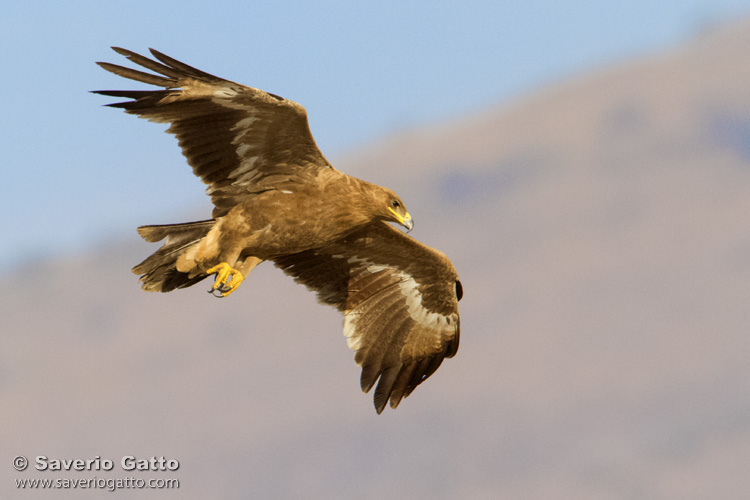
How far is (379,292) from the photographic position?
1427 centimetres

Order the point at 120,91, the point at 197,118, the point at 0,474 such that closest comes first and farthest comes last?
the point at 120,91 → the point at 197,118 → the point at 0,474

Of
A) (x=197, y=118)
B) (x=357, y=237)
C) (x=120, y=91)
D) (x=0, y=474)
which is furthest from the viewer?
(x=0, y=474)

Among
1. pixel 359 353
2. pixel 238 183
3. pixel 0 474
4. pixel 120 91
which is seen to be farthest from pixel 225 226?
pixel 0 474

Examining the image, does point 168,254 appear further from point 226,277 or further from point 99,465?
point 99,465

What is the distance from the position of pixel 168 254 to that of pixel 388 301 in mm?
3299

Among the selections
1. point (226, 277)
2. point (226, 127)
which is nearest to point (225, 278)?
point (226, 277)

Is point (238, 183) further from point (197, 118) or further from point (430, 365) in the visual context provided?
point (430, 365)

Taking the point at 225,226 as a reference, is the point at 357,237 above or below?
above

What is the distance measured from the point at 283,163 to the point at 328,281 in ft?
8.25

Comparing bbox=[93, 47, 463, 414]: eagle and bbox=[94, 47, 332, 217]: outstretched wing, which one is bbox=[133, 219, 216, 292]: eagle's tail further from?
bbox=[94, 47, 332, 217]: outstretched wing

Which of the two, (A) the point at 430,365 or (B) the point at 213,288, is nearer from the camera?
(B) the point at 213,288

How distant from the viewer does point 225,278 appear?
39.0 ft

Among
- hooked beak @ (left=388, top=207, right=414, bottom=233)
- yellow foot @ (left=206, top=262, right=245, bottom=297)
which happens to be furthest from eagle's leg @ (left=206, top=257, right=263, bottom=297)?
hooked beak @ (left=388, top=207, right=414, bottom=233)

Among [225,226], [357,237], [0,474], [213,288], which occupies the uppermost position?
[0,474]
